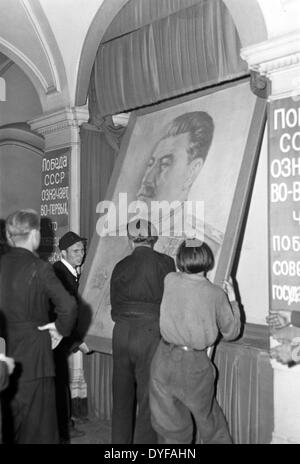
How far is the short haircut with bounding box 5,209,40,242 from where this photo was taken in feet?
9.85

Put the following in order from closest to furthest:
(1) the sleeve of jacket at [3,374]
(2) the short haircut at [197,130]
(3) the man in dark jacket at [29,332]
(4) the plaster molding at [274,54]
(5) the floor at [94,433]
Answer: (1) the sleeve of jacket at [3,374], (3) the man in dark jacket at [29,332], (4) the plaster molding at [274,54], (5) the floor at [94,433], (2) the short haircut at [197,130]

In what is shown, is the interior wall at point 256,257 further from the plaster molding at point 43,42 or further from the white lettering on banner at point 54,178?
the plaster molding at point 43,42

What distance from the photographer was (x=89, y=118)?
538 centimetres

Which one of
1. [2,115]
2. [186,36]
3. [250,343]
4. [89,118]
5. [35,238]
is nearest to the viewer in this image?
[35,238]

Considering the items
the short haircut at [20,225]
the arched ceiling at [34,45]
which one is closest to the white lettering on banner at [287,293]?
the short haircut at [20,225]

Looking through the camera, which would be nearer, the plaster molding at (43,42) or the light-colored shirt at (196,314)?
the light-colored shirt at (196,314)

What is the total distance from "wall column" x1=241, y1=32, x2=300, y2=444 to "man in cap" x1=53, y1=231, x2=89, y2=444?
5.17 feet

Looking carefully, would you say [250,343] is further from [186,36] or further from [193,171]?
[186,36]

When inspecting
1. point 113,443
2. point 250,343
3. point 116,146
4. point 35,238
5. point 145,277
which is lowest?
point 113,443

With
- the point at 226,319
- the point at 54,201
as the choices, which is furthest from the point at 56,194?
the point at 226,319

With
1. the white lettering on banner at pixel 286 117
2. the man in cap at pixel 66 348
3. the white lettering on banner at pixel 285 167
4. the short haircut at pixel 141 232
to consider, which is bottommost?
the man in cap at pixel 66 348

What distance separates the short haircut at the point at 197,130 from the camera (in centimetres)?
435

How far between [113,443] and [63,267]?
1.42 m

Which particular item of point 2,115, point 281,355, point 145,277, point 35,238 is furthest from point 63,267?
point 2,115
